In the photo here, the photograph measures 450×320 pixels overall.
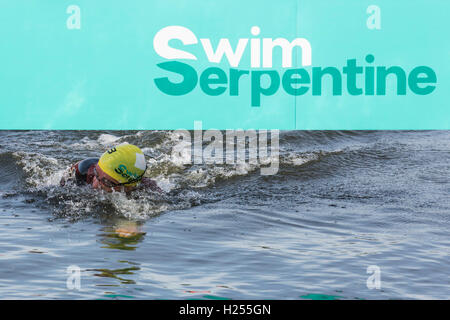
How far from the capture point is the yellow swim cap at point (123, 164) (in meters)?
7.60

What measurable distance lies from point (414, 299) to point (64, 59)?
28.7ft

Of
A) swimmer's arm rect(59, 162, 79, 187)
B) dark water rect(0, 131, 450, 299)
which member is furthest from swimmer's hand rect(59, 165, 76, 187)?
dark water rect(0, 131, 450, 299)

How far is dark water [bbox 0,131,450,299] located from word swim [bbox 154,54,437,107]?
4.01ft

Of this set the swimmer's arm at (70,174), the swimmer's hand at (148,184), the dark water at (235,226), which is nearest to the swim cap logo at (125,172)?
the dark water at (235,226)

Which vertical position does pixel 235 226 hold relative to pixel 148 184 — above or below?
below

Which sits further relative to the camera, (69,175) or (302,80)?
(302,80)

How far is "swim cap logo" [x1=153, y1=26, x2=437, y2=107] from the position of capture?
37.2 feet

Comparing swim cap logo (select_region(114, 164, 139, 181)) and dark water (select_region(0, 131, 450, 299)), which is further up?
swim cap logo (select_region(114, 164, 139, 181))

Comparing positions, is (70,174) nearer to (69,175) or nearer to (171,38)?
(69,175)

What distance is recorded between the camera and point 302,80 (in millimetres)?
11516

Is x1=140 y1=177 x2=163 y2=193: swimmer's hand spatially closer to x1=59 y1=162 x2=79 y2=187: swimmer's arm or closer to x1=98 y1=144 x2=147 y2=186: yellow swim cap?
x1=98 y1=144 x2=147 y2=186: yellow swim cap

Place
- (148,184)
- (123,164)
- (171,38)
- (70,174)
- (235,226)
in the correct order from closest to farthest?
(235,226)
(123,164)
(148,184)
(70,174)
(171,38)

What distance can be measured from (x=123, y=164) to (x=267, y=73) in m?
4.69

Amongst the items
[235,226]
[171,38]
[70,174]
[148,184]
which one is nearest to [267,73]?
[171,38]
